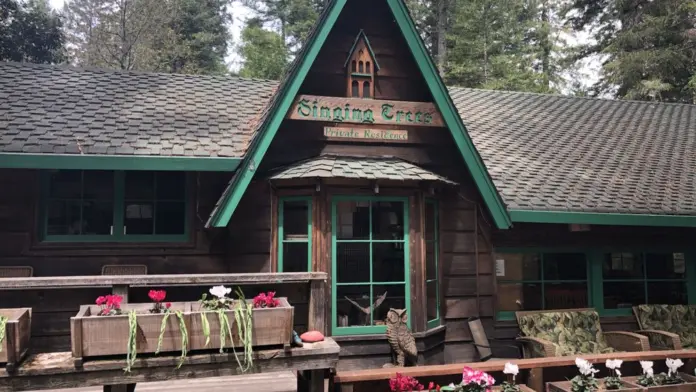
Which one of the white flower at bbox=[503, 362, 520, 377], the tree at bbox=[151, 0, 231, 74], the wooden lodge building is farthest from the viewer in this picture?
the tree at bbox=[151, 0, 231, 74]

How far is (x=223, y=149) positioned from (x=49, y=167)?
1.65 meters

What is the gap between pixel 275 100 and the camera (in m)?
5.27

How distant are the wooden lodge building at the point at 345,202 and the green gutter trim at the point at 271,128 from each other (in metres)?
0.01

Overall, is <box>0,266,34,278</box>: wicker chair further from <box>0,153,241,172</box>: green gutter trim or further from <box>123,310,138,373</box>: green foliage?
<box>123,310,138,373</box>: green foliage

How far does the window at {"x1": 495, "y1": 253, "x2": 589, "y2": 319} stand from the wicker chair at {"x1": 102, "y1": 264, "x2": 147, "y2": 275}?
4088 mm

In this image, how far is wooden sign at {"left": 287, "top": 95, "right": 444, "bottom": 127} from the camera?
5.57m

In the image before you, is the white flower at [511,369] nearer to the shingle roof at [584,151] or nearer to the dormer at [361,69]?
the shingle roof at [584,151]

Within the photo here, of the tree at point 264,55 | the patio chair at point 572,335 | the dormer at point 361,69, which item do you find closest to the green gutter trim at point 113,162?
the dormer at point 361,69

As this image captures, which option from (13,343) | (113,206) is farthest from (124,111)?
(13,343)

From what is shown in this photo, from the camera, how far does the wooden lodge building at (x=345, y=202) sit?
17.1 feet

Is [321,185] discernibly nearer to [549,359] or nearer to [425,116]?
[425,116]

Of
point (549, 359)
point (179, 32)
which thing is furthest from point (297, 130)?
point (179, 32)

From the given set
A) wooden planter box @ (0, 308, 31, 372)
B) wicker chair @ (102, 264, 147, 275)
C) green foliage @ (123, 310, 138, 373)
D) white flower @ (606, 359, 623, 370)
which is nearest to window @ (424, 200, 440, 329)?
white flower @ (606, 359, 623, 370)

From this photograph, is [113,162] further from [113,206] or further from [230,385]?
[230,385]
